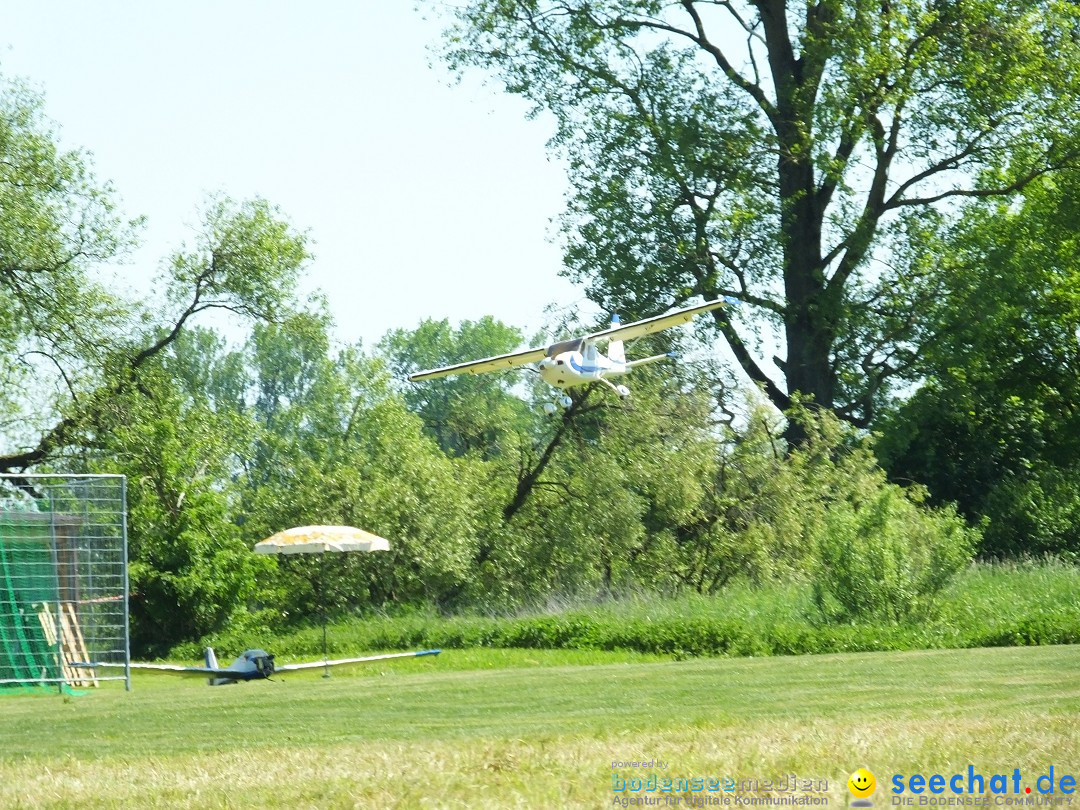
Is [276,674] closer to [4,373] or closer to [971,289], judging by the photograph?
[4,373]

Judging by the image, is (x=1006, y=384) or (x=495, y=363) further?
(x=1006, y=384)

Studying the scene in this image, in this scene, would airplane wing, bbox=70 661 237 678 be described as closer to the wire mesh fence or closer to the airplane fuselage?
the wire mesh fence

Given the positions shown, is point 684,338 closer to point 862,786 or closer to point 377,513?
point 377,513

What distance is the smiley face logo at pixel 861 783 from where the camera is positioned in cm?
721

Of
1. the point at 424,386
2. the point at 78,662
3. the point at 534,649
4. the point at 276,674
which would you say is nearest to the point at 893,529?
the point at 534,649

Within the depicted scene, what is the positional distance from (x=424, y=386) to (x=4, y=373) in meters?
59.6

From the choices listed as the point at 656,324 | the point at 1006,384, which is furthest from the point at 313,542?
the point at 1006,384

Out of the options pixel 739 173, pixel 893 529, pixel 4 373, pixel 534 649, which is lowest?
pixel 534 649

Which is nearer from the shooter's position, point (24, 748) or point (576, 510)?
point (24, 748)

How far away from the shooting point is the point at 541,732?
10180 millimetres

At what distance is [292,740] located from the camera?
1042cm

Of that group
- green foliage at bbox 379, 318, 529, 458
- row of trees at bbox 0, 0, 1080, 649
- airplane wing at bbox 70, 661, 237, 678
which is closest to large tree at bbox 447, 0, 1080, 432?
row of trees at bbox 0, 0, 1080, 649

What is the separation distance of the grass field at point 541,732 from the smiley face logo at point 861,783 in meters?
0.07

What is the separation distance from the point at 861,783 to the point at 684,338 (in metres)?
28.9
